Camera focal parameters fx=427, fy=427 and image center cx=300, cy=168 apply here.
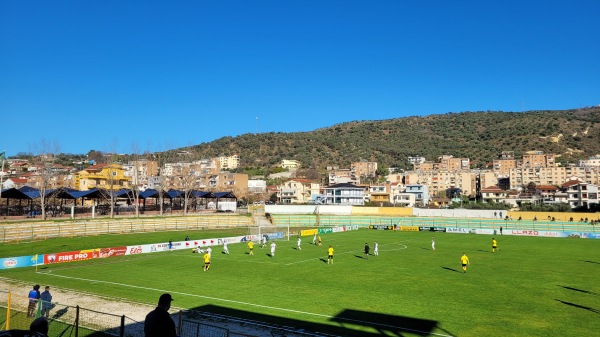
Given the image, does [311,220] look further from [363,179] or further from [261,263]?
[363,179]

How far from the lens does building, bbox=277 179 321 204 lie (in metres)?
151

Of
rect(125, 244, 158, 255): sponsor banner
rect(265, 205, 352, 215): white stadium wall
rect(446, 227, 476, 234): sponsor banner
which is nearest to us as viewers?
rect(125, 244, 158, 255): sponsor banner

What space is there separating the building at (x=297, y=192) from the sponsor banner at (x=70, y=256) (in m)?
109

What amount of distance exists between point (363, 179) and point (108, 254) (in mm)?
160702

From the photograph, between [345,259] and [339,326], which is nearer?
[339,326]

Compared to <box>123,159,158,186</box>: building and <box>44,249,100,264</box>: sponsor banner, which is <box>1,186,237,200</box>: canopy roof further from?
<box>44,249,100,264</box>: sponsor banner

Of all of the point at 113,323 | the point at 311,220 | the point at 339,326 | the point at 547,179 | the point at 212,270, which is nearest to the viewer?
the point at 113,323

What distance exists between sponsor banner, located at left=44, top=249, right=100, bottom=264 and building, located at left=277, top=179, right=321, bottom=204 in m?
109

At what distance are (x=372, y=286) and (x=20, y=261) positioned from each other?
2826cm

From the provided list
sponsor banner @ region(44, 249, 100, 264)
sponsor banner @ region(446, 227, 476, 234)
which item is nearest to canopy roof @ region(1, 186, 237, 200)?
sponsor banner @ region(44, 249, 100, 264)

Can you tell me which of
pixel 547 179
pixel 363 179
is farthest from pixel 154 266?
pixel 547 179

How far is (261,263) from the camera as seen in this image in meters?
38.2

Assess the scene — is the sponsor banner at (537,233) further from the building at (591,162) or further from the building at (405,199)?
the building at (591,162)

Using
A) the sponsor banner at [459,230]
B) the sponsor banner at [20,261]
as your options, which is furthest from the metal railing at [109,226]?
the sponsor banner at [459,230]
